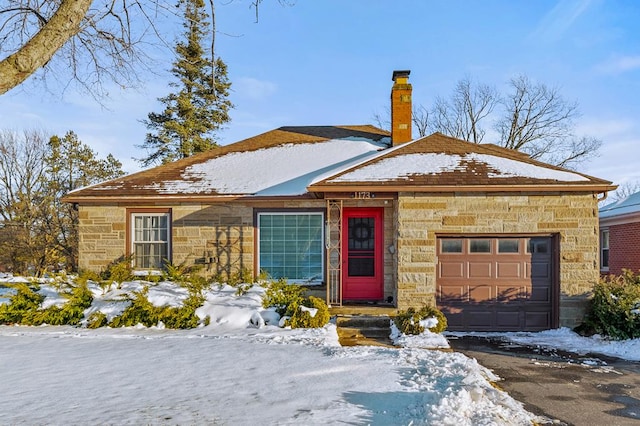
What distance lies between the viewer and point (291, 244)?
407 inches

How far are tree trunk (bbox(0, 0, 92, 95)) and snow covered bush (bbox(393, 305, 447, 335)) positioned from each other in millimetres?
6587

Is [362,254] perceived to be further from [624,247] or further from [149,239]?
[624,247]

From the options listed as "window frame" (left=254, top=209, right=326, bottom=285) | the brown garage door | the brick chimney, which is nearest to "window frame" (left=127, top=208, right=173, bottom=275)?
"window frame" (left=254, top=209, right=326, bottom=285)

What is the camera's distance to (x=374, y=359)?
6137 mm

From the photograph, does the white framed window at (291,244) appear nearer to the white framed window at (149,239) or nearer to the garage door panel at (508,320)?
the white framed window at (149,239)

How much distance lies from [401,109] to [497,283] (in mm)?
5660

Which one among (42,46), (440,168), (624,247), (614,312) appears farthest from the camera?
(624,247)

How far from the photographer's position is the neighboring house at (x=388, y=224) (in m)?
8.97

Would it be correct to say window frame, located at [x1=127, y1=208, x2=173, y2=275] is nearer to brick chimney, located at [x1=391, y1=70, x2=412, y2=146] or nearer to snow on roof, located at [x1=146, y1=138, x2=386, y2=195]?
snow on roof, located at [x1=146, y1=138, x2=386, y2=195]

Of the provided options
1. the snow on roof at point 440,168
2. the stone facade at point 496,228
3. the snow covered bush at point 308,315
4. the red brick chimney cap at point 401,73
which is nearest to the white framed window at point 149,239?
the snow covered bush at point 308,315

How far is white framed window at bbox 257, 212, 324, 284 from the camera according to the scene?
10.3 m

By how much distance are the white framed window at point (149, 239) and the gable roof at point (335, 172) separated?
24.5 inches

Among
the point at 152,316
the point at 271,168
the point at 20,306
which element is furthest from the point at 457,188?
the point at 20,306

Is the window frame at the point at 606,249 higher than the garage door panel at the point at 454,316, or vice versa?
the window frame at the point at 606,249
